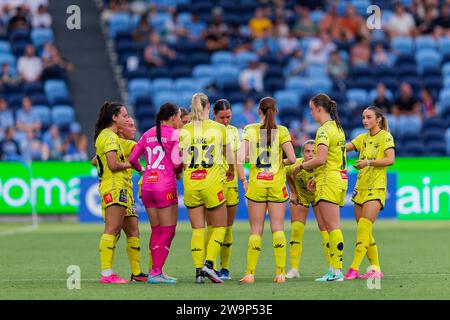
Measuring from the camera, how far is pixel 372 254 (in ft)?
45.5

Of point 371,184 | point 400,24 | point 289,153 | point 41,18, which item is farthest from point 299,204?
point 41,18

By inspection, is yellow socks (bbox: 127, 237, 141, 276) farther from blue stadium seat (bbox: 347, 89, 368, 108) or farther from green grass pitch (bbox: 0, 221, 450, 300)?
blue stadium seat (bbox: 347, 89, 368, 108)

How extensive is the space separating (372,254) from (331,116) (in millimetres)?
1771

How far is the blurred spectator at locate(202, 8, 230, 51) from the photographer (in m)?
30.4

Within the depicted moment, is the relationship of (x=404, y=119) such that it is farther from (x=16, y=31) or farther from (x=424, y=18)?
(x=16, y=31)

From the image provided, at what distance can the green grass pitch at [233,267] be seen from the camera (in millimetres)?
12014

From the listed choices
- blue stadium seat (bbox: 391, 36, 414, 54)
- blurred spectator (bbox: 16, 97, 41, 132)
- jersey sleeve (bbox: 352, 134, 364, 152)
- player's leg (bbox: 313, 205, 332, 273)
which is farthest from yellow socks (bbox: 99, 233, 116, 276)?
blue stadium seat (bbox: 391, 36, 414, 54)

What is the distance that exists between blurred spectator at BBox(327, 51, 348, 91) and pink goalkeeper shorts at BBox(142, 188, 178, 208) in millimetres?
16436

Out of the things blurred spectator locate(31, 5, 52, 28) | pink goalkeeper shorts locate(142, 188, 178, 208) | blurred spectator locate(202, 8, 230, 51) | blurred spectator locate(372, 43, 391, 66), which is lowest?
pink goalkeeper shorts locate(142, 188, 178, 208)

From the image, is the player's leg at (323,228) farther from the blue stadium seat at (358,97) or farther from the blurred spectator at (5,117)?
the blue stadium seat at (358,97)

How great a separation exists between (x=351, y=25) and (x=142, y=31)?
18.5 feet

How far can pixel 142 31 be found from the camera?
30.7 metres
